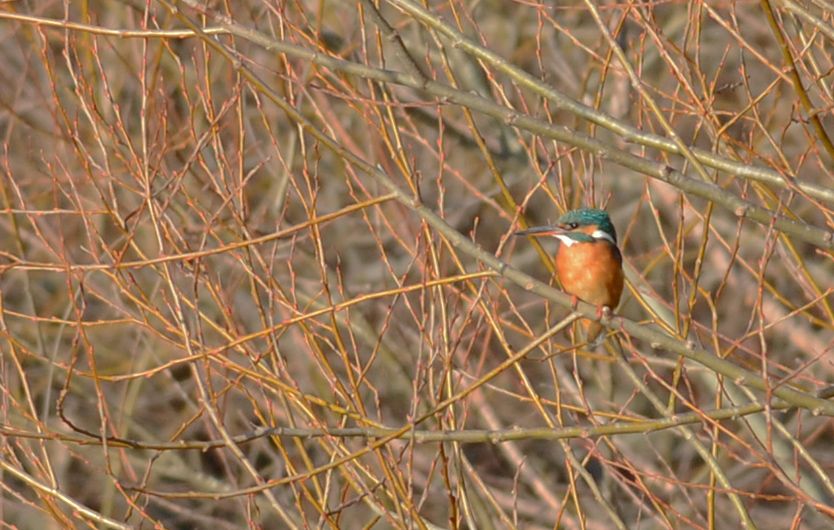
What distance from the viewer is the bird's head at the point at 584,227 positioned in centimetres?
452

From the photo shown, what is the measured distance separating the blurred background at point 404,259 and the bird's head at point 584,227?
101mm

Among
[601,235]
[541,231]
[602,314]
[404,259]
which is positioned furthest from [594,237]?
[404,259]

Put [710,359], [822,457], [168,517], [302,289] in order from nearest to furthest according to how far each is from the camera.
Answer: [710,359] < [302,289] < [822,457] < [168,517]

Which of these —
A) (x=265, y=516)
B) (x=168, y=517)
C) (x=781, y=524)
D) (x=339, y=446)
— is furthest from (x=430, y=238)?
(x=168, y=517)

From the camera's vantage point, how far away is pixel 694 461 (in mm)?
11422

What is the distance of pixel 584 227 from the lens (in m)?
4.55

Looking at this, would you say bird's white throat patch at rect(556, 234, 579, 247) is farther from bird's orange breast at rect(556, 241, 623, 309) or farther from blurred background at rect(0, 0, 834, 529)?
blurred background at rect(0, 0, 834, 529)

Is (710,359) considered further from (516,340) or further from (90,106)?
(516,340)

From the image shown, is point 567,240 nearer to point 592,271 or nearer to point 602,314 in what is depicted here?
point 592,271

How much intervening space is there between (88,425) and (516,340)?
3.42m

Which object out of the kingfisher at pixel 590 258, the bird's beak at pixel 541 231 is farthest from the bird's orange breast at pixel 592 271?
the bird's beak at pixel 541 231

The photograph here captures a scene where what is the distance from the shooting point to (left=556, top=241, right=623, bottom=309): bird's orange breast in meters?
4.50

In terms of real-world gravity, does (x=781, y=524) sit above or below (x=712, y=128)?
below

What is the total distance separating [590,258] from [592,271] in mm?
45
